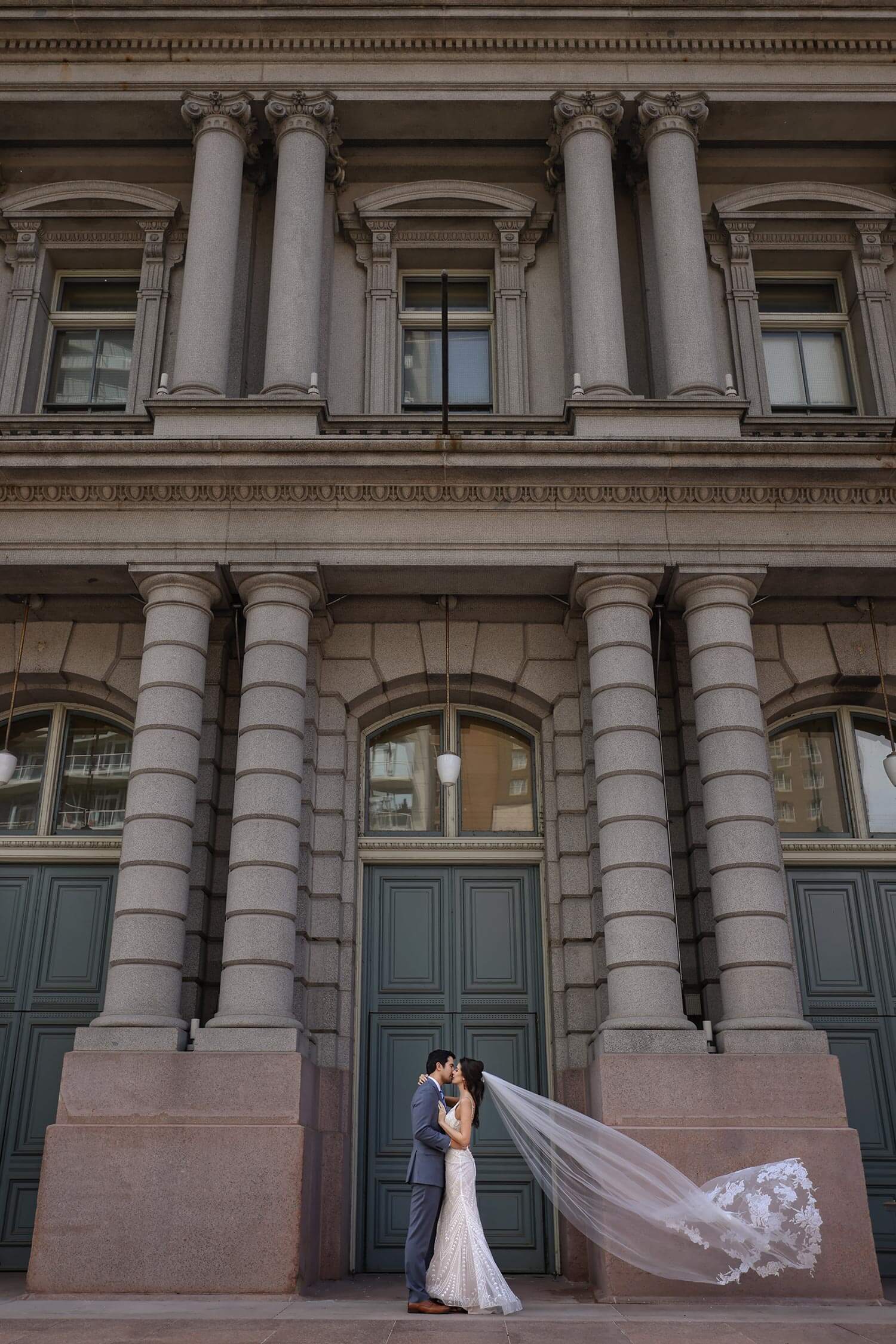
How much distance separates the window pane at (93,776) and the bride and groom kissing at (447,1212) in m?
6.05

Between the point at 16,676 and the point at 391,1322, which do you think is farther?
the point at 16,676

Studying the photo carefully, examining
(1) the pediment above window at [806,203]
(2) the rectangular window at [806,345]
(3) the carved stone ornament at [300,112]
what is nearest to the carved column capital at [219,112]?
(3) the carved stone ornament at [300,112]

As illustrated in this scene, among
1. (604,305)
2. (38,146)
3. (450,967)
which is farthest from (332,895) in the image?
(38,146)

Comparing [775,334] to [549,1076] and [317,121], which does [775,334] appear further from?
[549,1076]

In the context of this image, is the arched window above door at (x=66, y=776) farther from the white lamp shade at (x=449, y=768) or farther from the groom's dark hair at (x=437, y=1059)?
the groom's dark hair at (x=437, y=1059)

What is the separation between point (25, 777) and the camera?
15.4 meters

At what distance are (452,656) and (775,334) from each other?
23.0 ft

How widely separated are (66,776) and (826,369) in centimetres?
1187

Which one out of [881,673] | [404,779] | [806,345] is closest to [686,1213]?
[404,779]

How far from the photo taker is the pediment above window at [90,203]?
56.5ft

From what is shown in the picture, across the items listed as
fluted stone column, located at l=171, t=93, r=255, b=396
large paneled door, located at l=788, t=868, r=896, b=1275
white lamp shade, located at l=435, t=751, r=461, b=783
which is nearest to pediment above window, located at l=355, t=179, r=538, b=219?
fluted stone column, located at l=171, t=93, r=255, b=396

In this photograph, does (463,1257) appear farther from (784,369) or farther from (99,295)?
(99,295)

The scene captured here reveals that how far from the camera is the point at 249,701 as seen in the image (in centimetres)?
1334

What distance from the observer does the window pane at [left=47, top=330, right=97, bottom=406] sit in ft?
55.6
